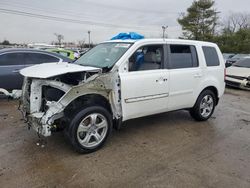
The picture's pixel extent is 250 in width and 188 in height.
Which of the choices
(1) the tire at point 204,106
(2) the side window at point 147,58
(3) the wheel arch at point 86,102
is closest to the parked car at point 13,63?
(3) the wheel arch at point 86,102

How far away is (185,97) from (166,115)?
44.1 inches

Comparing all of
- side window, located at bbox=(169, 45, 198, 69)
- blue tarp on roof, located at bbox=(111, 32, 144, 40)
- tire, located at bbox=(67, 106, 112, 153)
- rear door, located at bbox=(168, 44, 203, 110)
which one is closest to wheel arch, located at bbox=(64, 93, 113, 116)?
tire, located at bbox=(67, 106, 112, 153)

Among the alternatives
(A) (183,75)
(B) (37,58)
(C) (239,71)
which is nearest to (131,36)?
(A) (183,75)

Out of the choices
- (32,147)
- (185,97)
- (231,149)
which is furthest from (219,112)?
(32,147)

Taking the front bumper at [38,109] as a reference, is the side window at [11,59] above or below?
above

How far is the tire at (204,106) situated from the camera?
512 centimetres

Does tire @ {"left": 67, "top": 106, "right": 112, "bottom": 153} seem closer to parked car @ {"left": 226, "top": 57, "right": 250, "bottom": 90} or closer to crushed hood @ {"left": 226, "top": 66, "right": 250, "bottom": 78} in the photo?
parked car @ {"left": 226, "top": 57, "right": 250, "bottom": 90}

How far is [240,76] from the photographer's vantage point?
32.8ft

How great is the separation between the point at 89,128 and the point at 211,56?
3.34m

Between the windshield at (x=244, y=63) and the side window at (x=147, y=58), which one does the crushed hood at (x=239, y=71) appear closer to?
the windshield at (x=244, y=63)

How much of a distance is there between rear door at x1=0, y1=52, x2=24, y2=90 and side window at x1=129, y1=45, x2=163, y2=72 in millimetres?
4108

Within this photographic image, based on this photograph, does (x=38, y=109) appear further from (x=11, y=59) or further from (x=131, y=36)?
(x=11, y=59)

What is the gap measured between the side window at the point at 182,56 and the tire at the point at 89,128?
172 cm

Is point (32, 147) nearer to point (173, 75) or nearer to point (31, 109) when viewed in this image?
point (31, 109)
